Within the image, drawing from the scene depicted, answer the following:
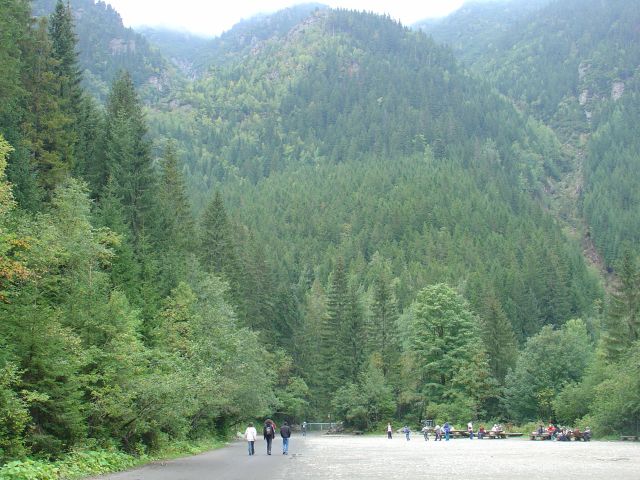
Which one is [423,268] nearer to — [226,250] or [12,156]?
[226,250]

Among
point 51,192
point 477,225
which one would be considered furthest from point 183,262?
point 477,225

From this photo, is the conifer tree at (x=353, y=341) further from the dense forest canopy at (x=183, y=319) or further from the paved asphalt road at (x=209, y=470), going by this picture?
the paved asphalt road at (x=209, y=470)

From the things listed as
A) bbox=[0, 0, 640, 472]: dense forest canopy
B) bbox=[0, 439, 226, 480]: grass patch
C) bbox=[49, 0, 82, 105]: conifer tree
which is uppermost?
bbox=[49, 0, 82, 105]: conifer tree

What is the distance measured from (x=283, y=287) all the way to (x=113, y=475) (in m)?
81.8

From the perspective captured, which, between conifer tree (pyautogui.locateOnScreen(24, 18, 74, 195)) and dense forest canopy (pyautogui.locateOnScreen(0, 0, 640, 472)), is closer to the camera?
dense forest canopy (pyautogui.locateOnScreen(0, 0, 640, 472))

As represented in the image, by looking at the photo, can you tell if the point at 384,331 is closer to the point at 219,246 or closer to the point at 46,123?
the point at 219,246

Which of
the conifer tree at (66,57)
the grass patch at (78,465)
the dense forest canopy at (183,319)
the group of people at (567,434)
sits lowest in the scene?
the group of people at (567,434)

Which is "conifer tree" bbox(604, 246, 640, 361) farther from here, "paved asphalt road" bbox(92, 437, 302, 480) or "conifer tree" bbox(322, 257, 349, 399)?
"paved asphalt road" bbox(92, 437, 302, 480)

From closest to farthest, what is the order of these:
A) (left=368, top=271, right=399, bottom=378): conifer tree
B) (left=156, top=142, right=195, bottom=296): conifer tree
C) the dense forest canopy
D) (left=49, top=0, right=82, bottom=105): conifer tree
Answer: the dense forest canopy < (left=156, top=142, right=195, bottom=296): conifer tree < (left=49, top=0, right=82, bottom=105): conifer tree < (left=368, top=271, right=399, bottom=378): conifer tree

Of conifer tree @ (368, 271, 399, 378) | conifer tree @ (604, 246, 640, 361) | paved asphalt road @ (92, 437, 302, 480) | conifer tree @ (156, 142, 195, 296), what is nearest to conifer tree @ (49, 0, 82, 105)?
conifer tree @ (156, 142, 195, 296)

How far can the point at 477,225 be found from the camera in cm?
17450

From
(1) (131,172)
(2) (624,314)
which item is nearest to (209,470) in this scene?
(1) (131,172)

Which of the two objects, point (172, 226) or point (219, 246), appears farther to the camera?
point (219, 246)

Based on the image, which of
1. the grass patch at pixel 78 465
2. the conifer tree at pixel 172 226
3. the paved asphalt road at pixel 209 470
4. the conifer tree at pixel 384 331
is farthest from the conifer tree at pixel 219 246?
the paved asphalt road at pixel 209 470
